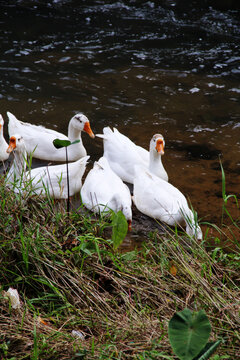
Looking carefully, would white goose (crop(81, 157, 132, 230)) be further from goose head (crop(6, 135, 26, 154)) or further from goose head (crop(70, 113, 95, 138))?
goose head (crop(6, 135, 26, 154))

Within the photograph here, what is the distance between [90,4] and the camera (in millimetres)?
10375

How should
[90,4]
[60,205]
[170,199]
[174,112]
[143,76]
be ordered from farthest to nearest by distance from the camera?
[90,4]
[143,76]
[174,112]
[170,199]
[60,205]

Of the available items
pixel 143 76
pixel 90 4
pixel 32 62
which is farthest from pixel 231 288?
pixel 90 4

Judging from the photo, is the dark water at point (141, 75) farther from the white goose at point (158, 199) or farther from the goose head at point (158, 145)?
the goose head at point (158, 145)

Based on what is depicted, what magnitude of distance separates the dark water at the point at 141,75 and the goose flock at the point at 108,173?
12.9 inches

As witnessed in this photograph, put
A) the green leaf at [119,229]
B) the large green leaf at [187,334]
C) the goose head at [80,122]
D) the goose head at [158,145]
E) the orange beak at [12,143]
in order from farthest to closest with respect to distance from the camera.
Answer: the goose head at [80,122]
the goose head at [158,145]
the orange beak at [12,143]
the green leaf at [119,229]
the large green leaf at [187,334]

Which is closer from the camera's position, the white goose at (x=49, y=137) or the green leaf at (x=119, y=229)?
the green leaf at (x=119, y=229)

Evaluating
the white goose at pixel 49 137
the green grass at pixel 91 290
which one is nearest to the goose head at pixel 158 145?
the white goose at pixel 49 137

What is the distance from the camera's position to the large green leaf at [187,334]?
1937 millimetres

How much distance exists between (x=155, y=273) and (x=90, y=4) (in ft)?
28.0

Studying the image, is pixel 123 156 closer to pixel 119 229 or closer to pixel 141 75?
pixel 119 229

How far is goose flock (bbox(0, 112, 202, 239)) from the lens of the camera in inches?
185

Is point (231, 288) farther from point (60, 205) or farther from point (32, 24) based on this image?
point (32, 24)

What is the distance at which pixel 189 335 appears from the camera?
6.51 feet
